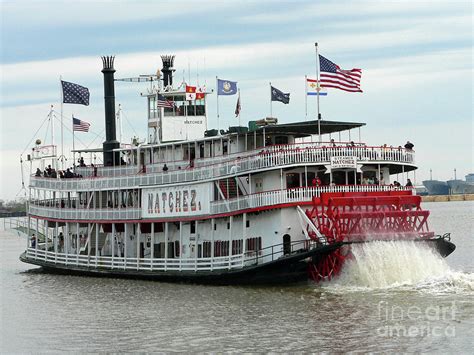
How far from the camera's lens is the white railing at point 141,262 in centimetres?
3489

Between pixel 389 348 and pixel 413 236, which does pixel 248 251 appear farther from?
pixel 389 348

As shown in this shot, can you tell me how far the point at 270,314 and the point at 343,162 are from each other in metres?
7.70

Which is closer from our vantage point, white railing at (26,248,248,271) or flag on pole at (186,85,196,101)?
white railing at (26,248,248,271)

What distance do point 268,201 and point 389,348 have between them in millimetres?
11199

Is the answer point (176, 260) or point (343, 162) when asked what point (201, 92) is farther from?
point (343, 162)

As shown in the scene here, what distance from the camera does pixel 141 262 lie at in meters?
39.4

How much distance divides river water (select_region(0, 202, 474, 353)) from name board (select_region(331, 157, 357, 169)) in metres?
3.26

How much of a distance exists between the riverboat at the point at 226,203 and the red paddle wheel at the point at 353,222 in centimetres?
4

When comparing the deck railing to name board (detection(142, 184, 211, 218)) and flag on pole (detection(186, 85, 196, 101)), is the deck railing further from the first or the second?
flag on pole (detection(186, 85, 196, 101))

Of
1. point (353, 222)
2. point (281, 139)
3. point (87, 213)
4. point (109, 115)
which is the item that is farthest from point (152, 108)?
point (353, 222)

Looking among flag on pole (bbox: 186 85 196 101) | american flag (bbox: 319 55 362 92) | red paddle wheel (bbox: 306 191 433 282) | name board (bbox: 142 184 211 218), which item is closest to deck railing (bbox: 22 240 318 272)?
red paddle wheel (bbox: 306 191 433 282)

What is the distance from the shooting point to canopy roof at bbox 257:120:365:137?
34.7 m

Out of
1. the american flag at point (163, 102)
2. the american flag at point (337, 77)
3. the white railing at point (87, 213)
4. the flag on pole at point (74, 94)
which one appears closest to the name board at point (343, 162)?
the american flag at point (337, 77)

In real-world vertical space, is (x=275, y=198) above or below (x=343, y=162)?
below
